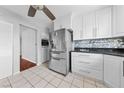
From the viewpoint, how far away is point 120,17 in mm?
1955

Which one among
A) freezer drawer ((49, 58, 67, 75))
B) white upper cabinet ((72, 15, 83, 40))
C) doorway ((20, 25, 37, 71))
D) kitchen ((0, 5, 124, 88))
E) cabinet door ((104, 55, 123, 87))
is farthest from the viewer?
doorway ((20, 25, 37, 71))

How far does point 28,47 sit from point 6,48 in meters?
1.83

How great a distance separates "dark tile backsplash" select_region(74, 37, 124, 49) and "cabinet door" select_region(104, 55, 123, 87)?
79 cm

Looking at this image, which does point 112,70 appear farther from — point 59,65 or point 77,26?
point 77,26

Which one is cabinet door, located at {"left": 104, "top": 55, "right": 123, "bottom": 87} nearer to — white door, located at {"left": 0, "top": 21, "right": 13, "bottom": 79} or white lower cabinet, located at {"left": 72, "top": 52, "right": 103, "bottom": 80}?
white lower cabinet, located at {"left": 72, "top": 52, "right": 103, "bottom": 80}

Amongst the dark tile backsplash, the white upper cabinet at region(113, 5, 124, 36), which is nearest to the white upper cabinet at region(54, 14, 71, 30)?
the dark tile backsplash

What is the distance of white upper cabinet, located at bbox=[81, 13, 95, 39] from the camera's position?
2680 mm

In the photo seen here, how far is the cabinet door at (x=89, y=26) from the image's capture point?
8.79 feet

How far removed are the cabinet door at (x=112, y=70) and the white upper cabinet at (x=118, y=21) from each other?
731 millimetres

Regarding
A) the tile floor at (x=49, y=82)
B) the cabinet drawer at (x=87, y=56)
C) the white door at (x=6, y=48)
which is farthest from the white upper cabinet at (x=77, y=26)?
the white door at (x=6, y=48)

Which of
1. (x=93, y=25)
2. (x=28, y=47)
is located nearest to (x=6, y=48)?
(x=28, y=47)
